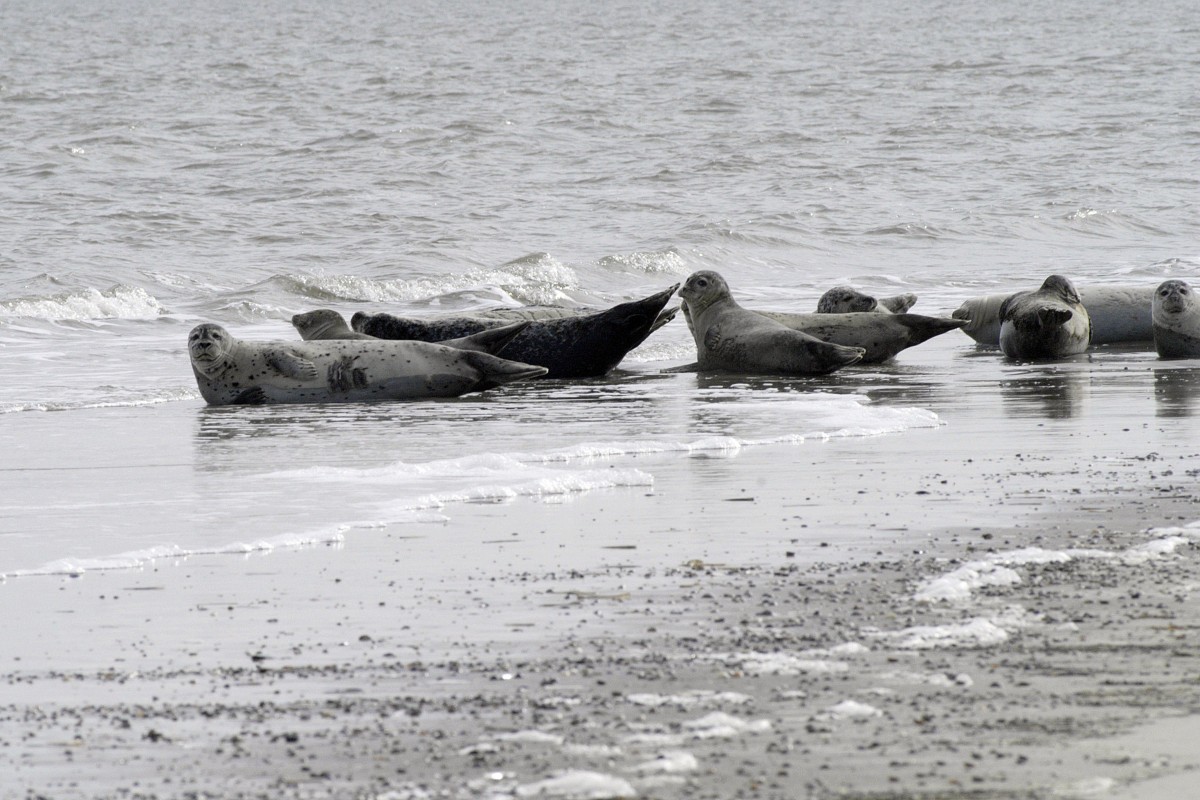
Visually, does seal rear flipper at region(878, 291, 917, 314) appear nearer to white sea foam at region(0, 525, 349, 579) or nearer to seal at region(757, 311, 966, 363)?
seal at region(757, 311, 966, 363)

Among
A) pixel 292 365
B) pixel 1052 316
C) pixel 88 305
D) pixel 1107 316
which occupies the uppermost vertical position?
pixel 88 305

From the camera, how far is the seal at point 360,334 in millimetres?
8508

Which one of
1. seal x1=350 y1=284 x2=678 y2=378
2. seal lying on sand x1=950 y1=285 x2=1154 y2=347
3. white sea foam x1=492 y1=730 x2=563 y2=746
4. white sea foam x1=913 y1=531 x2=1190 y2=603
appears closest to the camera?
white sea foam x1=492 y1=730 x2=563 y2=746

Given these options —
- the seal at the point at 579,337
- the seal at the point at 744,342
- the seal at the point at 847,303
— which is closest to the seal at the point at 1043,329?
the seal at the point at 847,303

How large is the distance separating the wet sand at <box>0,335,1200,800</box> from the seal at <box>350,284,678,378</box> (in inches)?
159

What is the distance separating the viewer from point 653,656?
10.1ft

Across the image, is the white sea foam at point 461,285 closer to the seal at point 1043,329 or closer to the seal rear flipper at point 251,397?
the seal at point 1043,329

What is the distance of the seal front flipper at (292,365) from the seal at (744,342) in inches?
88.1

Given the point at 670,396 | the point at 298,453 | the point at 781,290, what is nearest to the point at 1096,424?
the point at 670,396

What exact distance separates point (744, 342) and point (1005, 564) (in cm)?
531

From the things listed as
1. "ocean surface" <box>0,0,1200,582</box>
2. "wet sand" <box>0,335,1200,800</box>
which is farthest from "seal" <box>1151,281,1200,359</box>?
"wet sand" <box>0,335,1200,800</box>

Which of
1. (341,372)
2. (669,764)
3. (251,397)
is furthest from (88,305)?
(669,764)

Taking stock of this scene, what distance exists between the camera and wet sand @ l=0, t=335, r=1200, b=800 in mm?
2469

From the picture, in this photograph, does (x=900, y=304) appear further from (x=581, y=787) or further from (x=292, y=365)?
(x=581, y=787)
